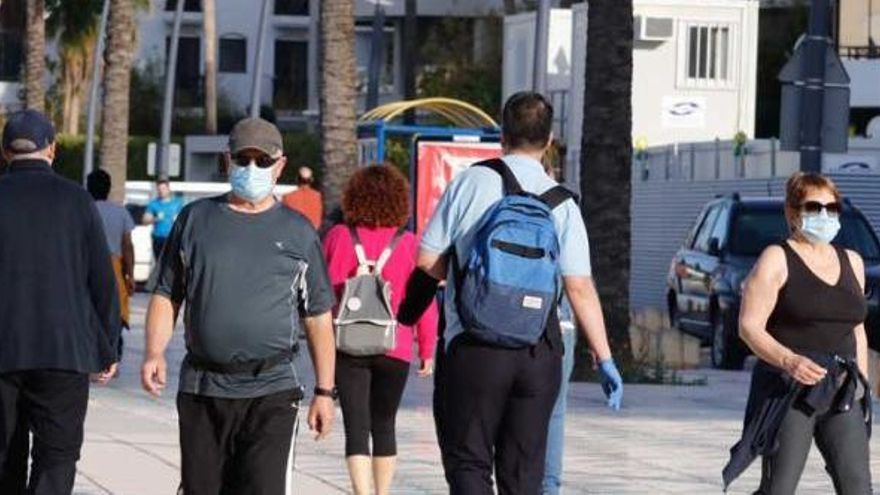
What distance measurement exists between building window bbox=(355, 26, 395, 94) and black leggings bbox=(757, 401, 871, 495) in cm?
7030

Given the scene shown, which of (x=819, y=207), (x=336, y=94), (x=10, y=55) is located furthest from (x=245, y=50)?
(x=819, y=207)

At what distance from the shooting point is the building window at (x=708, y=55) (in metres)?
53.8

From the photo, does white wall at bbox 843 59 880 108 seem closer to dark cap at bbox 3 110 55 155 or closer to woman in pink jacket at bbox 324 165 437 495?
woman in pink jacket at bbox 324 165 437 495

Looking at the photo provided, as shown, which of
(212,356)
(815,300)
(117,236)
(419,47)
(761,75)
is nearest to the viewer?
(212,356)

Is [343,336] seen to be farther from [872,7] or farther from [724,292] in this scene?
[872,7]

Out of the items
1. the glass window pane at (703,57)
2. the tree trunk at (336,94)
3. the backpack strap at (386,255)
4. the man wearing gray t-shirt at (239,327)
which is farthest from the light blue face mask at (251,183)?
the glass window pane at (703,57)

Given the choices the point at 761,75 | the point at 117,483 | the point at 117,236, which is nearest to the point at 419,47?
the point at 761,75

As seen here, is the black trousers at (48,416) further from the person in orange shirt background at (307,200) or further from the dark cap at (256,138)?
the person in orange shirt background at (307,200)

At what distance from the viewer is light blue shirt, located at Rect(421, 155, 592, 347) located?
9242 millimetres

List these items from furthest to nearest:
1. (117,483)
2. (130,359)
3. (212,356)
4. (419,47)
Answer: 1. (419,47)
2. (130,359)
3. (117,483)
4. (212,356)

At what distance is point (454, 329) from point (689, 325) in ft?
60.0

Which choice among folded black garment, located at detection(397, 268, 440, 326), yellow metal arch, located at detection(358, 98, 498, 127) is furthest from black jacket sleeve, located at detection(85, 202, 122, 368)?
yellow metal arch, located at detection(358, 98, 498, 127)

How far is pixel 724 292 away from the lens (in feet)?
83.5

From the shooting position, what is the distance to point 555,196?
367 inches
